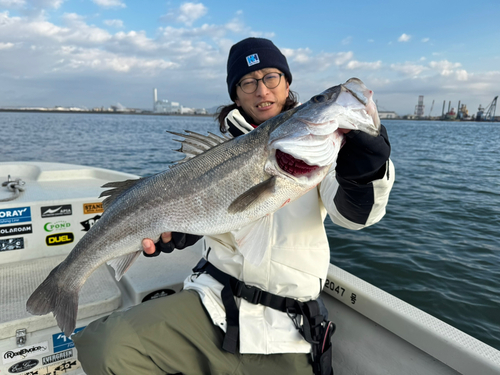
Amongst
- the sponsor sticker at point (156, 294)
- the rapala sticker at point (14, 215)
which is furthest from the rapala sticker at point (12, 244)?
the sponsor sticker at point (156, 294)

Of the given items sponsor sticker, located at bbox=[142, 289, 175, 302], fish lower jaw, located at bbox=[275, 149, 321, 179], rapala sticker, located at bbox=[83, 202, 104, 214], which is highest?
fish lower jaw, located at bbox=[275, 149, 321, 179]

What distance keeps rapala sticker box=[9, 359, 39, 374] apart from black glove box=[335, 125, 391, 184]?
3.25 m

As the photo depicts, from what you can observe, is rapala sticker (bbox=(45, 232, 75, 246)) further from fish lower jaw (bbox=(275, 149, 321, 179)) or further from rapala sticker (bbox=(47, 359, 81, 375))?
fish lower jaw (bbox=(275, 149, 321, 179))

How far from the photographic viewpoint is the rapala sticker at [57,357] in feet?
9.95

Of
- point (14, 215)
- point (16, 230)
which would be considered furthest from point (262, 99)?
point (16, 230)

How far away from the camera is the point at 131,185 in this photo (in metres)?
2.73

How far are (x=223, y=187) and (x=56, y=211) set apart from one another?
3100mm

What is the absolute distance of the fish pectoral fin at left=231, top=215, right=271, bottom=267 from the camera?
8.03ft

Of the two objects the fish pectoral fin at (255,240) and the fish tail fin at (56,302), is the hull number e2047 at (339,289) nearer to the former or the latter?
the fish pectoral fin at (255,240)

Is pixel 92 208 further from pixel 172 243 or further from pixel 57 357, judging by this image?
pixel 172 243

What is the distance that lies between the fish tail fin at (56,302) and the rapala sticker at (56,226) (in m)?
2.00

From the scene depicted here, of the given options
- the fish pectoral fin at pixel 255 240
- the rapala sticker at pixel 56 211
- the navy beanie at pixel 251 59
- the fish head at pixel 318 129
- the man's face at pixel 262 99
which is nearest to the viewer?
the fish head at pixel 318 129

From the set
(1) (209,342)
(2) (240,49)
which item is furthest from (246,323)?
(2) (240,49)

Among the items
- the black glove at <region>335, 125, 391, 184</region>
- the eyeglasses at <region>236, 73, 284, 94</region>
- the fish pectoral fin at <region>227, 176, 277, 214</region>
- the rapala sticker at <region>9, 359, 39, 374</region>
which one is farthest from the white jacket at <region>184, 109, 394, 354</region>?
the rapala sticker at <region>9, 359, 39, 374</region>
